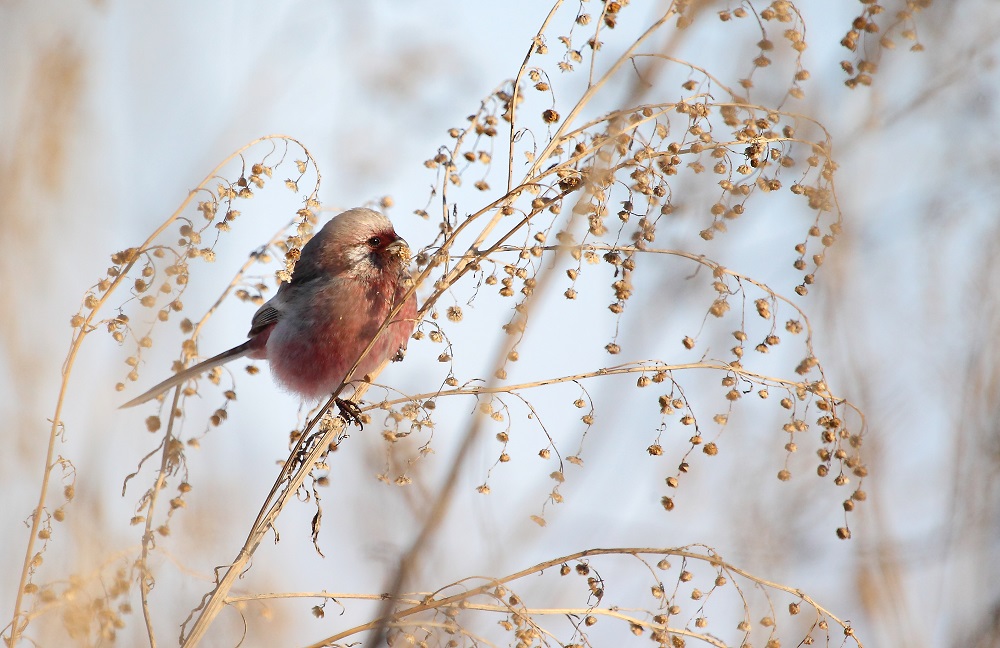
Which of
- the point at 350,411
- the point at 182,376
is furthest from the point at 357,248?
the point at 182,376

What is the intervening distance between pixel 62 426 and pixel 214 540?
2.81 ft

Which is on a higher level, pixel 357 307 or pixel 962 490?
pixel 357 307

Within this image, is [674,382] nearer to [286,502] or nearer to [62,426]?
[286,502]

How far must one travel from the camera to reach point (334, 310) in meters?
4.29

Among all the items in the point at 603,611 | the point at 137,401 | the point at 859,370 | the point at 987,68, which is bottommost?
the point at 603,611

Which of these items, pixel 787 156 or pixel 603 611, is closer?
pixel 603 611

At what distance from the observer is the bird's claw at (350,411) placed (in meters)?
3.60

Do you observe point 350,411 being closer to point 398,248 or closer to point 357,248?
point 398,248

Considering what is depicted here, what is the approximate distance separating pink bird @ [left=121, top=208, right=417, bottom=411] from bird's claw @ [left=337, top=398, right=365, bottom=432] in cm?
21

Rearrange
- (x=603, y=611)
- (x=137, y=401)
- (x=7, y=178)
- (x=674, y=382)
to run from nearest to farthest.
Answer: (x=603, y=611), (x=674, y=382), (x=7, y=178), (x=137, y=401)

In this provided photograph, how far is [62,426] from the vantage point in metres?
2.45

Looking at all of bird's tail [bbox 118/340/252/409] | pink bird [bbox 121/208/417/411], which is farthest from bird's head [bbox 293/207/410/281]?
bird's tail [bbox 118/340/252/409]

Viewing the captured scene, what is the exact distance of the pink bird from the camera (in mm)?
4184

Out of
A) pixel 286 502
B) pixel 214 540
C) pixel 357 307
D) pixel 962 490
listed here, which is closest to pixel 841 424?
pixel 962 490
